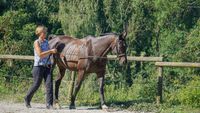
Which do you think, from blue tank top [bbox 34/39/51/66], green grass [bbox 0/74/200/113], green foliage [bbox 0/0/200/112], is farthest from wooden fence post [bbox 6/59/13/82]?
green foliage [bbox 0/0/200/112]

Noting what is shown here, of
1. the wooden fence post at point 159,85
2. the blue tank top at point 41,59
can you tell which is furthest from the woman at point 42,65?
the wooden fence post at point 159,85

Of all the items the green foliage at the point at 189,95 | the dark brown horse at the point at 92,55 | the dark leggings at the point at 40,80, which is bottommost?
the green foliage at the point at 189,95

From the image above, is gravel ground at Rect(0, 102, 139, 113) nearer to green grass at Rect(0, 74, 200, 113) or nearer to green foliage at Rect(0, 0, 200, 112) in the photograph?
green grass at Rect(0, 74, 200, 113)

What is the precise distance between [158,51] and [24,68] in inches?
691

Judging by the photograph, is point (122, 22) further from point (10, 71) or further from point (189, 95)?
point (189, 95)

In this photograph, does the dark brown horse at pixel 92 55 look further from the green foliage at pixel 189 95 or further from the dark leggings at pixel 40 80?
the green foliage at pixel 189 95

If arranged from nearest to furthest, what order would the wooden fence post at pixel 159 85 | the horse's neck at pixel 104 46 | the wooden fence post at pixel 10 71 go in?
the horse's neck at pixel 104 46 < the wooden fence post at pixel 159 85 < the wooden fence post at pixel 10 71

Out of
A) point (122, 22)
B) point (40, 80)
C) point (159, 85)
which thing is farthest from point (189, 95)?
point (122, 22)

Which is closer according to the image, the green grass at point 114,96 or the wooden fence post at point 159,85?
the green grass at point 114,96

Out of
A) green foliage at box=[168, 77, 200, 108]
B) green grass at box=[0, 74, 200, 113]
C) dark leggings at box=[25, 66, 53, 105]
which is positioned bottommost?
green grass at box=[0, 74, 200, 113]

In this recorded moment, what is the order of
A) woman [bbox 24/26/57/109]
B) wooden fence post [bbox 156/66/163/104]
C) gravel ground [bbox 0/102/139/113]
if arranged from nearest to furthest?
gravel ground [bbox 0/102/139/113] → woman [bbox 24/26/57/109] → wooden fence post [bbox 156/66/163/104]

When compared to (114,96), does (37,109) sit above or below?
above

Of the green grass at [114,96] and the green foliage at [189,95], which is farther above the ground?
the green foliage at [189,95]

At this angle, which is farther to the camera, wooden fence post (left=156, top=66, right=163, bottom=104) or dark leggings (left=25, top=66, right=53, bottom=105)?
wooden fence post (left=156, top=66, right=163, bottom=104)
